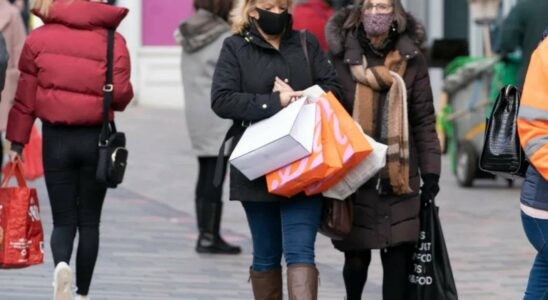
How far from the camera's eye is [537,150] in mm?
5953

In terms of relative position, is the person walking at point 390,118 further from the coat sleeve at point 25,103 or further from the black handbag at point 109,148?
the coat sleeve at point 25,103

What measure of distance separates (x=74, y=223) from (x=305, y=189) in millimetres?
1538

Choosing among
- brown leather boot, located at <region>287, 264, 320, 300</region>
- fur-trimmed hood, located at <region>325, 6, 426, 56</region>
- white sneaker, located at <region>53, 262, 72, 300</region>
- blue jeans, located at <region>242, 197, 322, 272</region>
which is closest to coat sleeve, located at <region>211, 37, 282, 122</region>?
blue jeans, located at <region>242, 197, 322, 272</region>

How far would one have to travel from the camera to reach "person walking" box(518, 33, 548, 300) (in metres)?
5.93

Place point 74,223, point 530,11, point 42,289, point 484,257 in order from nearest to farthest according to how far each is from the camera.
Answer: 1. point 74,223
2. point 42,289
3. point 484,257
4. point 530,11

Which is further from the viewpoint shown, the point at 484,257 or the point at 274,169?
the point at 484,257

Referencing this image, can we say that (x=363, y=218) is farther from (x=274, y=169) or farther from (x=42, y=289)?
(x=42, y=289)

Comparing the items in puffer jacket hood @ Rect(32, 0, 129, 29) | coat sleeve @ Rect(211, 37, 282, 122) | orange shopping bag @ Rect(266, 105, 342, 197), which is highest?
puffer jacket hood @ Rect(32, 0, 129, 29)

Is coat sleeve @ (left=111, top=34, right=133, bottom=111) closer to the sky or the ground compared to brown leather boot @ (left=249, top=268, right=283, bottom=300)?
closer to the sky

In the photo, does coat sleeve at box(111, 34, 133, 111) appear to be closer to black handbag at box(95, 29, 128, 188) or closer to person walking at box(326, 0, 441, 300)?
black handbag at box(95, 29, 128, 188)

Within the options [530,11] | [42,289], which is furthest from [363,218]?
[530,11]

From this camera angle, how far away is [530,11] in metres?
12.2

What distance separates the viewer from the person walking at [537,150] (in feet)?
19.4

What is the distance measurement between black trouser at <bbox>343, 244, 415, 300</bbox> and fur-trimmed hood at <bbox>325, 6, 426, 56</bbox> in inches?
36.0
